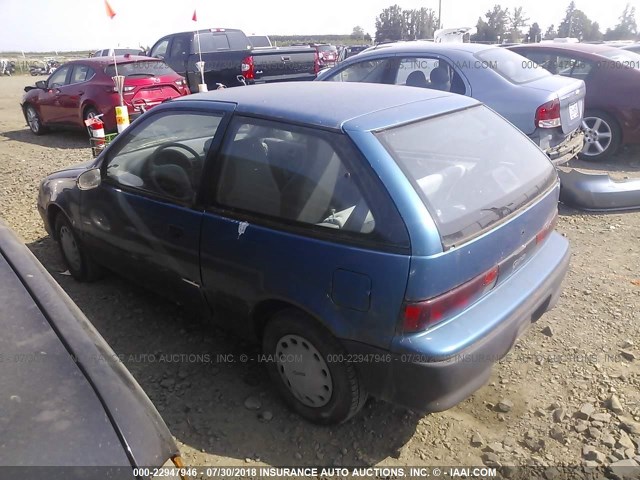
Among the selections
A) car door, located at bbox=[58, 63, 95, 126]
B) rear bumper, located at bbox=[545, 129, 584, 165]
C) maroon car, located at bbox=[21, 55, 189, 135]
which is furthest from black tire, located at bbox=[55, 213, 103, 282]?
car door, located at bbox=[58, 63, 95, 126]

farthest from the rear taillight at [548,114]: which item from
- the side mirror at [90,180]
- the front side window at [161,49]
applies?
the front side window at [161,49]

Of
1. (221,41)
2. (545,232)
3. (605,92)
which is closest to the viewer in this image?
(545,232)

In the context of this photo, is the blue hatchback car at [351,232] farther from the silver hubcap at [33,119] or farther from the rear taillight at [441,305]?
the silver hubcap at [33,119]

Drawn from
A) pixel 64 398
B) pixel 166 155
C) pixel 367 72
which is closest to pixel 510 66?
pixel 367 72

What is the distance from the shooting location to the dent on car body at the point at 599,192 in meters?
5.48

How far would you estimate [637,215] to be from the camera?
17.7 ft

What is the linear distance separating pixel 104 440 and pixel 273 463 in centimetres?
136

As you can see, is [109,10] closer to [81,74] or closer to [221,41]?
[81,74]

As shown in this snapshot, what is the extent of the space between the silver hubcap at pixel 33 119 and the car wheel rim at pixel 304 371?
34.0 ft

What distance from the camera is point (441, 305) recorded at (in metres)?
2.22

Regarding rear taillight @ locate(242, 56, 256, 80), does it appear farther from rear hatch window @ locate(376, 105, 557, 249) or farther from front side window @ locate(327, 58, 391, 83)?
rear hatch window @ locate(376, 105, 557, 249)

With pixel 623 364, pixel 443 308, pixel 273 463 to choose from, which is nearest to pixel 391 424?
pixel 273 463

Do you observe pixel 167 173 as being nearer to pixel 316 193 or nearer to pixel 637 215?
pixel 316 193

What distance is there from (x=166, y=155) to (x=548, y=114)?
169 inches
